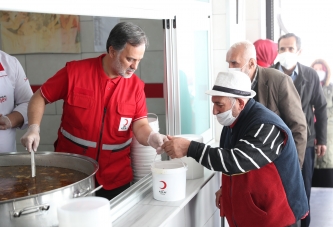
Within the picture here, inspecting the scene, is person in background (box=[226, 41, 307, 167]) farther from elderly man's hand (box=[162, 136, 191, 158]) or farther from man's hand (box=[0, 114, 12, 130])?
man's hand (box=[0, 114, 12, 130])

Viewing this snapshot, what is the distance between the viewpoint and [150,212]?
2340 mm

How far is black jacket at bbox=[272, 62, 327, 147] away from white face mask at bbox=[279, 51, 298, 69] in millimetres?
53

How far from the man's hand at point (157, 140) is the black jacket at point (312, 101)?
200cm

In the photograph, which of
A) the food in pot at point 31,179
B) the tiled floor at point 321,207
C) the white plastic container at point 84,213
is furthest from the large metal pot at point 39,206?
the tiled floor at point 321,207

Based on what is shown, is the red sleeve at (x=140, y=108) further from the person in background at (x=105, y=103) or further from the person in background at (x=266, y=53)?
the person in background at (x=266, y=53)

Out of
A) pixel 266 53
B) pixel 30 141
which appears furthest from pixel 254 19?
pixel 30 141

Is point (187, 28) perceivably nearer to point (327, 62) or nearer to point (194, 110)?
point (194, 110)

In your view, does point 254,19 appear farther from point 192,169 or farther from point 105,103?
point 105,103

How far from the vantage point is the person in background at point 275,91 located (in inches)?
125

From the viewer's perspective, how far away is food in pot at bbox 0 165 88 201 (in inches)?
77.5

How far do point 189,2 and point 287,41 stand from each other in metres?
1.41

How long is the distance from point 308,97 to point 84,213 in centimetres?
303

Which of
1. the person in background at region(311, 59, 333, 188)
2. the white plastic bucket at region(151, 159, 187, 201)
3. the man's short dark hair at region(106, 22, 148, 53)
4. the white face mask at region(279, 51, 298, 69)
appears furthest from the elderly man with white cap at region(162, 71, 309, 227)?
the person in background at region(311, 59, 333, 188)

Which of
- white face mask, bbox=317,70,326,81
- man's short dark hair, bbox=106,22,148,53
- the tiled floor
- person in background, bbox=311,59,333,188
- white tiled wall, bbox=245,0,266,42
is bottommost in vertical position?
the tiled floor
